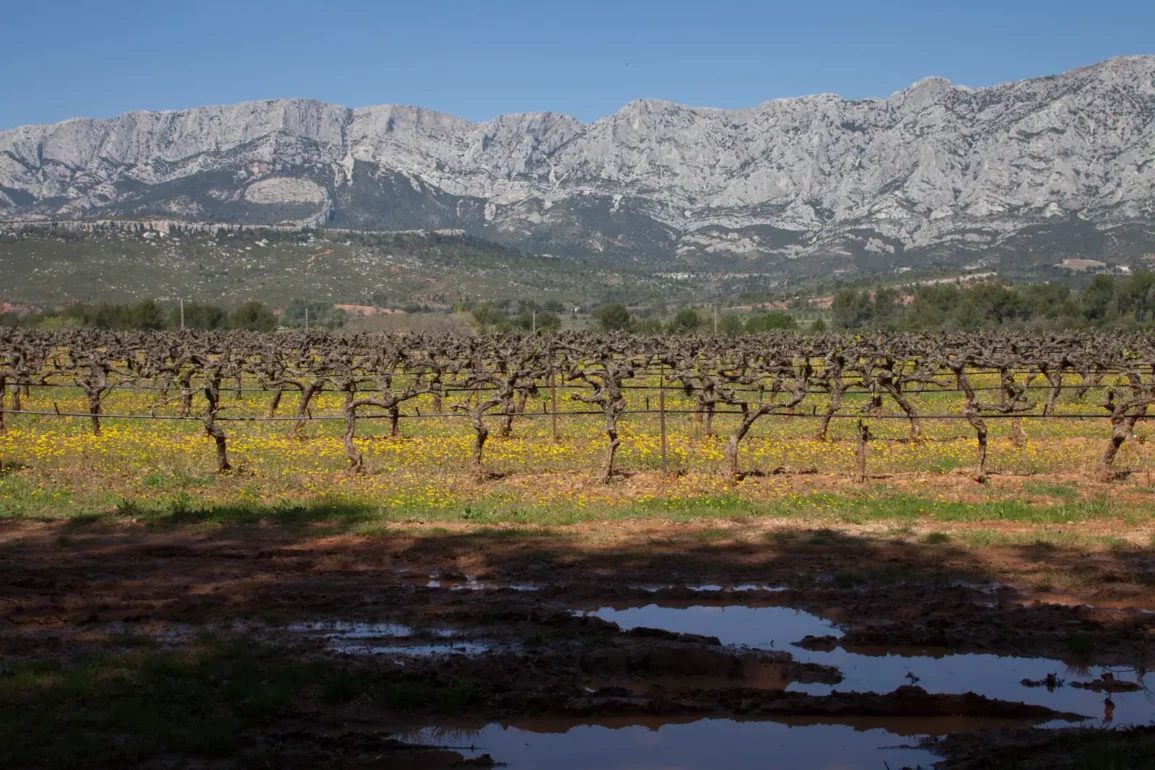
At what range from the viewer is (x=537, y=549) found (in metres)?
15.0

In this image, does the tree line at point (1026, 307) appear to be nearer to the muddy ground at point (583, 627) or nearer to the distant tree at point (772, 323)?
the distant tree at point (772, 323)

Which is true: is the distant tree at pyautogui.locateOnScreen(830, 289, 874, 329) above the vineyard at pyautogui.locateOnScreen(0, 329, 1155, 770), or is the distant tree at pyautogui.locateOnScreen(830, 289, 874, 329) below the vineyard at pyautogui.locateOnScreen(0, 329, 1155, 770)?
above

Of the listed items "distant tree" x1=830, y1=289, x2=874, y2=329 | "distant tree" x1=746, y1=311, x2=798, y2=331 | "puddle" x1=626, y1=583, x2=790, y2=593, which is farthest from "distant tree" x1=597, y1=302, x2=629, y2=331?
"puddle" x1=626, y1=583, x2=790, y2=593

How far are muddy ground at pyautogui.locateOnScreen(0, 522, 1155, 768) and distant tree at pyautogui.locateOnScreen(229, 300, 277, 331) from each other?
79.9 m

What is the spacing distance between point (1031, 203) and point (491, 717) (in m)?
210

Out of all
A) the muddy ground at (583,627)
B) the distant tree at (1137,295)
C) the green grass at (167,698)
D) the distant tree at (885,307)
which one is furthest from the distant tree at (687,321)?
the green grass at (167,698)

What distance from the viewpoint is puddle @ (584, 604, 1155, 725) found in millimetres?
9188

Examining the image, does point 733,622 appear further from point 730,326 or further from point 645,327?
point 645,327

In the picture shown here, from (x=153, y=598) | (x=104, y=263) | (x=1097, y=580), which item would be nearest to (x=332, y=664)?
(x=153, y=598)

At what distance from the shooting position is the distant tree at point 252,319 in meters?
93.8

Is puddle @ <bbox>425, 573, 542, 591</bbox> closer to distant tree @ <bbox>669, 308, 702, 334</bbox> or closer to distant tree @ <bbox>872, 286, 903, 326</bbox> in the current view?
distant tree @ <bbox>669, 308, 702, 334</bbox>

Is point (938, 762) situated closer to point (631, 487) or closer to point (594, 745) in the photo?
point (594, 745)

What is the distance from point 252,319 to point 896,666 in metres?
91.3

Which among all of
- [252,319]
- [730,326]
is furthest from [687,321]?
[252,319]
